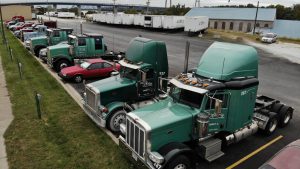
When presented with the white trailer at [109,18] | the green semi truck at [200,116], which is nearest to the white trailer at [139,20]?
the white trailer at [109,18]

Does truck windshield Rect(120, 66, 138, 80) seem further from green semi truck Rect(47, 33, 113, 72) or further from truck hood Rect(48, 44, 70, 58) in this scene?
truck hood Rect(48, 44, 70, 58)

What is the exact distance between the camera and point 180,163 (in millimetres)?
7934

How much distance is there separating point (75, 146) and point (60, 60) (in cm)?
1338

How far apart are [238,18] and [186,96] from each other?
260ft

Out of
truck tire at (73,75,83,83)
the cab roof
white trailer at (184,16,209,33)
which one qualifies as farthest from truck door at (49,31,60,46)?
white trailer at (184,16,209,33)

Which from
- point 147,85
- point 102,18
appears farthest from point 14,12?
point 147,85

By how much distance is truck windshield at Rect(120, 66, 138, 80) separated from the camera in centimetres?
1237

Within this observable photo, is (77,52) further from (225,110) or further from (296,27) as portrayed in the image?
(296,27)

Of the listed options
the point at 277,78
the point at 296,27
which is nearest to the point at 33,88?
the point at 277,78

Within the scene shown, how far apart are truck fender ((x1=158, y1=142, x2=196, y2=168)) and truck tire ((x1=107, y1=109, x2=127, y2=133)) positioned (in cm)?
407

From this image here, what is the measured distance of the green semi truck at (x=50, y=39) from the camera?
88.9 ft

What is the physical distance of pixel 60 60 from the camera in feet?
72.2

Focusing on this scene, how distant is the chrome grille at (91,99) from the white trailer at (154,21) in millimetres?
48469

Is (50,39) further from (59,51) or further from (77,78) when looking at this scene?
(77,78)
